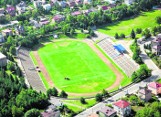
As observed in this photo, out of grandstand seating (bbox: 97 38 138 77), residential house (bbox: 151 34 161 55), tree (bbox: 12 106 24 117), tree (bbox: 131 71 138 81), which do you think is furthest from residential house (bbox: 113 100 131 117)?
residential house (bbox: 151 34 161 55)

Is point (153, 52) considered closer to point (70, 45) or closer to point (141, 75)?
point (141, 75)

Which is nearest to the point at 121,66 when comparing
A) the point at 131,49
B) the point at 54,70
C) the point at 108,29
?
the point at 131,49

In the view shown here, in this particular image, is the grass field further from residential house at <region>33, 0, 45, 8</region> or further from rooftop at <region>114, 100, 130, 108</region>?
rooftop at <region>114, 100, 130, 108</region>

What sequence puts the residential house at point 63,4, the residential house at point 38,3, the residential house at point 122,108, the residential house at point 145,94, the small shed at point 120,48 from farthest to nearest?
the residential house at point 38,3 → the residential house at point 63,4 → the small shed at point 120,48 → the residential house at point 145,94 → the residential house at point 122,108

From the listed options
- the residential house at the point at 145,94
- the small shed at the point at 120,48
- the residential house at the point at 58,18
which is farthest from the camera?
the residential house at the point at 58,18

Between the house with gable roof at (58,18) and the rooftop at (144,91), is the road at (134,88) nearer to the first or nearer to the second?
the rooftop at (144,91)

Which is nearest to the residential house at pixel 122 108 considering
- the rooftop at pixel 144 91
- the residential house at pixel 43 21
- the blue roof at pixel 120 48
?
the rooftop at pixel 144 91

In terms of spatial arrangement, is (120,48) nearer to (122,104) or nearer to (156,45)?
(156,45)
